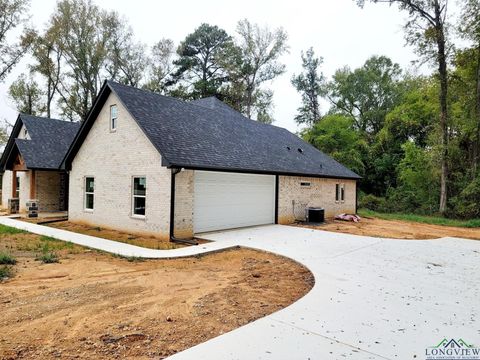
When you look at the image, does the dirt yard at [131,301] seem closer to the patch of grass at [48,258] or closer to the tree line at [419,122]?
the patch of grass at [48,258]

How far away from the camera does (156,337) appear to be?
12.5ft

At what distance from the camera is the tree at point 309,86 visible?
39.4 metres

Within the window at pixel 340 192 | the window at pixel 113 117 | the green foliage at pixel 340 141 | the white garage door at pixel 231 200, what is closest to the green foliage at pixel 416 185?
the green foliage at pixel 340 141

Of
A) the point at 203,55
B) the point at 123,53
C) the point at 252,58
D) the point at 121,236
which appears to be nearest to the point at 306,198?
the point at 121,236

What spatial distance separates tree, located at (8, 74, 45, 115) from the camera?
32969 mm

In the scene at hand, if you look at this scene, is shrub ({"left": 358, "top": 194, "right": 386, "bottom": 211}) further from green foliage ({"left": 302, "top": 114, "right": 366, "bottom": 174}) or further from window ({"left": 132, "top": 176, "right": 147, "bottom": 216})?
window ({"left": 132, "top": 176, "right": 147, "bottom": 216})

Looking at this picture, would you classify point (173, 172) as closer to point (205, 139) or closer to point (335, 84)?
point (205, 139)

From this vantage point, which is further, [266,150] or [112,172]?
[266,150]

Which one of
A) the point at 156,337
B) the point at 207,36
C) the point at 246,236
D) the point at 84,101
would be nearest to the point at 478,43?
the point at 246,236

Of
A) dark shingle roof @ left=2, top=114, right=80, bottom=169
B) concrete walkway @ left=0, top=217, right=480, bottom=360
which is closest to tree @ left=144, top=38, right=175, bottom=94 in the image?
dark shingle roof @ left=2, top=114, right=80, bottom=169

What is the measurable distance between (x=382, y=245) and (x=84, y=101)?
30.2 m

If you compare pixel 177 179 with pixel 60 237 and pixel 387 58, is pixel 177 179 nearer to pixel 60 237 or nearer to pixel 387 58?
pixel 60 237

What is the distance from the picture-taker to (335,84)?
122 ft

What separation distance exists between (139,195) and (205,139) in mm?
3675
